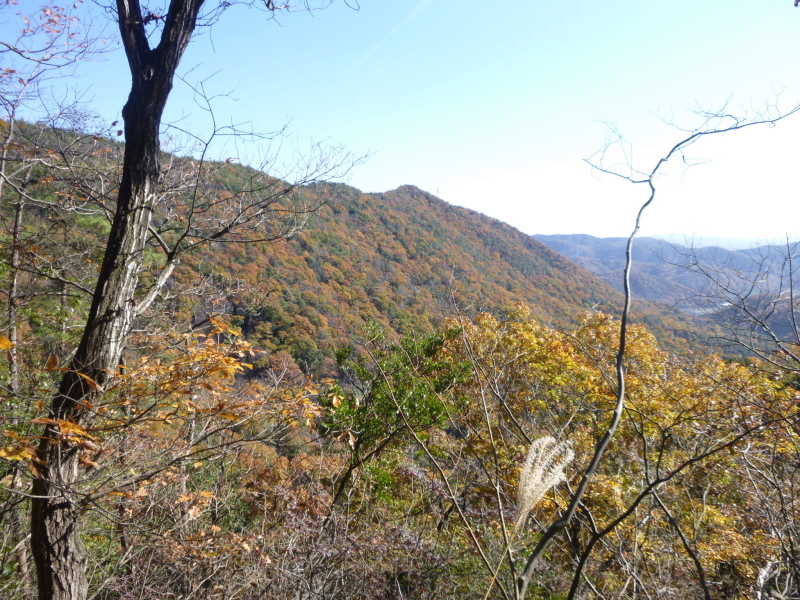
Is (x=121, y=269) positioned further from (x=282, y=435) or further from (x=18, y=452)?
(x=282, y=435)

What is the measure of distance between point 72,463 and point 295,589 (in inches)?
85.7

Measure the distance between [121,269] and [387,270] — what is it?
1075 inches

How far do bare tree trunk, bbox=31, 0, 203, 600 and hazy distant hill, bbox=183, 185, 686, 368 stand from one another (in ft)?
4.32

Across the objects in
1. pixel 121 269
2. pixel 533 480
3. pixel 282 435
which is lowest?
pixel 282 435

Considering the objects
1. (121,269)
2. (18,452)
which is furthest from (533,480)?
(121,269)

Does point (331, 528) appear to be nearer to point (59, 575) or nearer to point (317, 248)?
point (59, 575)

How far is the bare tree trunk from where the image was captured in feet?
7.16

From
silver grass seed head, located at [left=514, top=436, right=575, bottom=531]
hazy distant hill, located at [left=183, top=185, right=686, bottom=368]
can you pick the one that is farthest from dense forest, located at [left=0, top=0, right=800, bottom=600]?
hazy distant hill, located at [left=183, top=185, right=686, bottom=368]

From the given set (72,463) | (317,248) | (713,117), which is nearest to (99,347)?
(72,463)

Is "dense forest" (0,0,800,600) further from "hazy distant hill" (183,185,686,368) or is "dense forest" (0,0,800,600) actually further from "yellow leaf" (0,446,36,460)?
"hazy distant hill" (183,185,686,368)

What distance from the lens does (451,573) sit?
3.84 metres

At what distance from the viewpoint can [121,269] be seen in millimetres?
2480

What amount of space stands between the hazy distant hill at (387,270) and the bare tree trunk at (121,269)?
1318mm

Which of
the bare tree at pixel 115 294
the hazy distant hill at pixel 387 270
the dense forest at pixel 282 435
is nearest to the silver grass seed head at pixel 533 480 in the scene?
the dense forest at pixel 282 435
